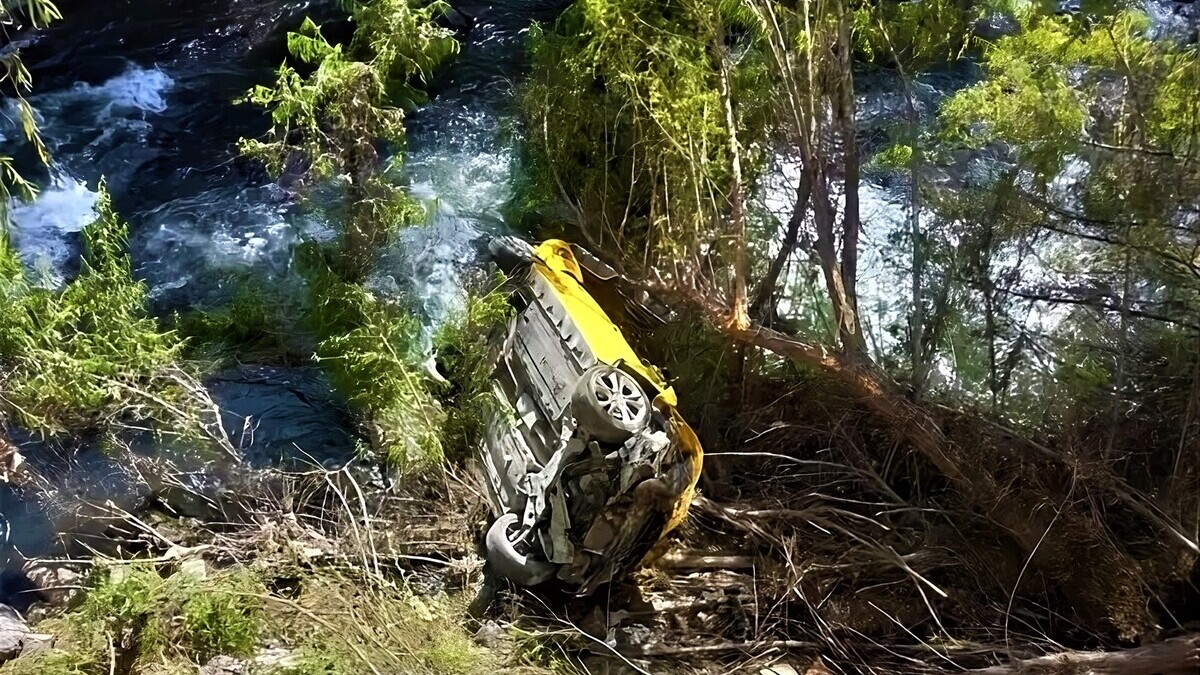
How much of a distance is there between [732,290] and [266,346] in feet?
8.13

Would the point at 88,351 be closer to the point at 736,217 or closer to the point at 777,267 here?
the point at 736,217

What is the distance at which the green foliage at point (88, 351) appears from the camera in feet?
12.5

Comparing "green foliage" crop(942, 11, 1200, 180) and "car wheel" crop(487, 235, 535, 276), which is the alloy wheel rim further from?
Answer: "green foliage" crop(942, 11, 1200, 180)

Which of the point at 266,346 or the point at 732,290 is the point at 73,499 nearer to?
the point at 266,346

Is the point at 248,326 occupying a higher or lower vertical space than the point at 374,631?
higher

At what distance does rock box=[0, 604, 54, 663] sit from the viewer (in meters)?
3.29

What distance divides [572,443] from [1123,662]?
1.86m

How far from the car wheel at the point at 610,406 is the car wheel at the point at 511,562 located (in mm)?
608

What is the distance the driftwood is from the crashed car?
123 centimetres

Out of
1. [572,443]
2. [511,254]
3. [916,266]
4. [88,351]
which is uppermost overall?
[916,266]

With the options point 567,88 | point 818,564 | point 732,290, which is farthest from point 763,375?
point 567,88

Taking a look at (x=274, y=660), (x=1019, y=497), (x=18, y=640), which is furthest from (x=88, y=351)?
(x=1019, y=497)

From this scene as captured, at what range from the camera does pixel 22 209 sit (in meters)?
4.64

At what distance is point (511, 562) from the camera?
3.20 m
